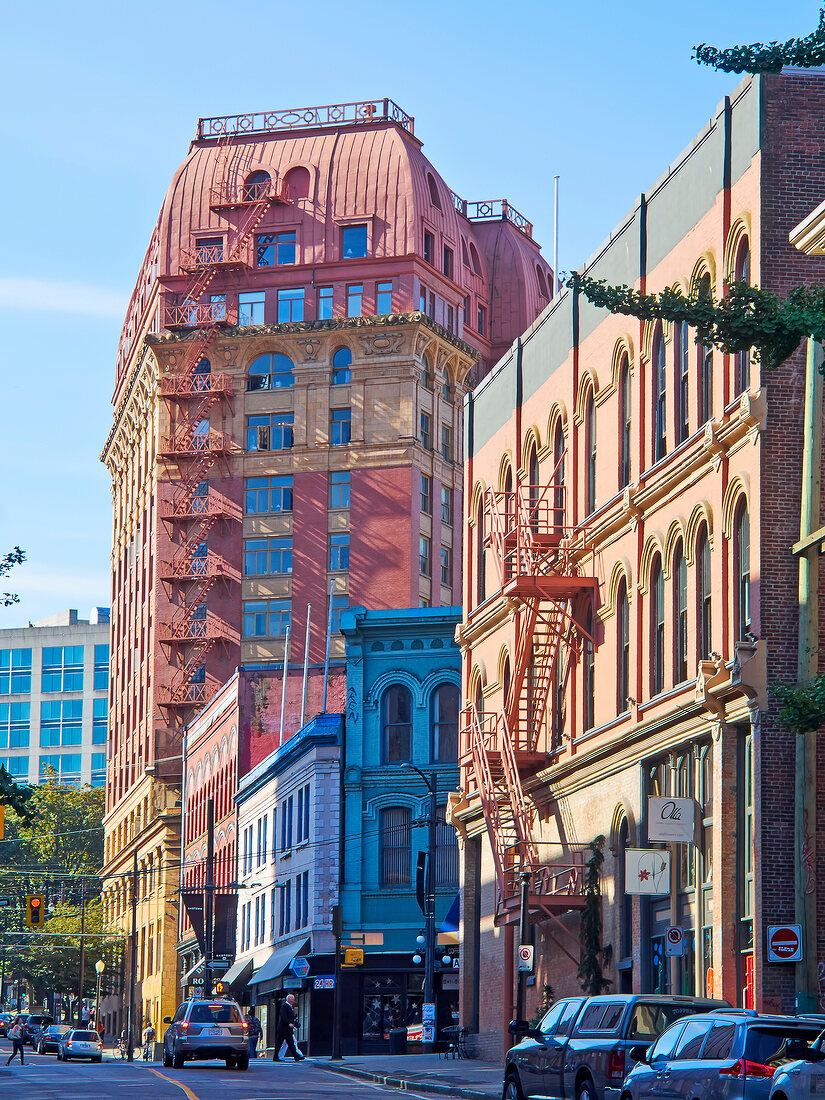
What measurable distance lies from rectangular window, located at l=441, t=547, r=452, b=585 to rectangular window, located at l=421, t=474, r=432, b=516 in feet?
7.89

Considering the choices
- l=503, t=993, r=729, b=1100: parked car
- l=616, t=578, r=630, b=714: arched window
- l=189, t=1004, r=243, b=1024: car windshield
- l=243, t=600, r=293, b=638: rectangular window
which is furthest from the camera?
l=243, t=600, r=293, b=638: rectangular window

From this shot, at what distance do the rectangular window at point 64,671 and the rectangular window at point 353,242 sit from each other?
278ft

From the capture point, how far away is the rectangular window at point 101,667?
17225 cm

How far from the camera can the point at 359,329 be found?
9588cm

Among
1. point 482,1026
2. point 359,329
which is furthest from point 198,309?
point 482,1026

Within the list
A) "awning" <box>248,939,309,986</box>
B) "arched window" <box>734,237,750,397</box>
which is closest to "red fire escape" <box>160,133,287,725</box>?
"awning" <box>248,939,309,986</box>

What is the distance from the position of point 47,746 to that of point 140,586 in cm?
6962

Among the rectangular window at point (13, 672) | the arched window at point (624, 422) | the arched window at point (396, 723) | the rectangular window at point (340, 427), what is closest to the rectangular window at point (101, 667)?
the rectangular window at point (13, 672)

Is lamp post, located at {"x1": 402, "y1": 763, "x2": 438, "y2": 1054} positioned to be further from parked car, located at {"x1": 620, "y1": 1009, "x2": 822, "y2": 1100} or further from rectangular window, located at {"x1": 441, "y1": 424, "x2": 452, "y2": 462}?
rectangular window, located at {"x1": 441, "y1": 424, "x2": 452, "y2": 462}

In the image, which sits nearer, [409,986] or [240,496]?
[409,986]

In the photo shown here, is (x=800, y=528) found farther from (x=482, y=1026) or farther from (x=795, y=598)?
(x=482, y=1026)

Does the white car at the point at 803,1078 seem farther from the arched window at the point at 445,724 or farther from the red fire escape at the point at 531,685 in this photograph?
the arched window at the point at 445,724

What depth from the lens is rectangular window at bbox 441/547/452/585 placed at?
96.9 metres

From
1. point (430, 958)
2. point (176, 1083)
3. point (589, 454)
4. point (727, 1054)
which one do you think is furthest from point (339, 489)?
point (727, 1054)
